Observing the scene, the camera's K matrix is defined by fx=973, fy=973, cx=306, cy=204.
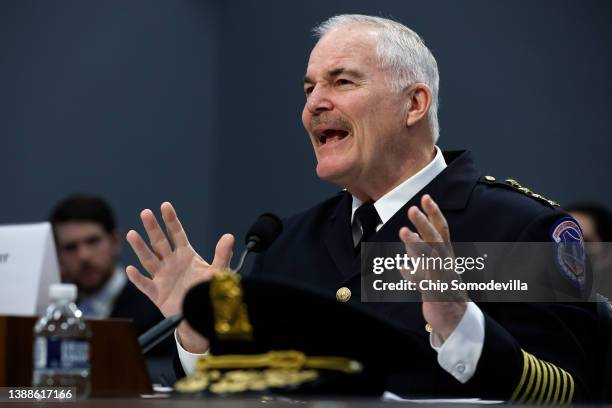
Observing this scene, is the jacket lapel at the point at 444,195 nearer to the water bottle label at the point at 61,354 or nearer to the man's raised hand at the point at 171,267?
the man's raised hand at the point at 171,267

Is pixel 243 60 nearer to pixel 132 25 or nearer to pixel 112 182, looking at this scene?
pixel 132 25

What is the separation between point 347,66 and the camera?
2342 mm

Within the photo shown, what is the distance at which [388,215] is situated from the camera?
2.27 meters

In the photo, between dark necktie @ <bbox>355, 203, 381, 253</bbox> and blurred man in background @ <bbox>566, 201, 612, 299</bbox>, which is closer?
dark necktie @ <bbox>355, 203, 381, 253</bbox>

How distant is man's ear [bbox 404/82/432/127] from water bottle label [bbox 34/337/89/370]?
109cm

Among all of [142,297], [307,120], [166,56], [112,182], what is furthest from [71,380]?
[166,56]

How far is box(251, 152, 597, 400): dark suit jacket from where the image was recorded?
Answer: 5.66 feet

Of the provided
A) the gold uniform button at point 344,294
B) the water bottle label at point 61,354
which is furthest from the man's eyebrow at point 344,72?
the water bottle label at point 61,354

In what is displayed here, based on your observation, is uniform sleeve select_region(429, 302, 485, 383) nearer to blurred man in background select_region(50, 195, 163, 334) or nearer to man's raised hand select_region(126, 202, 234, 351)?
man's raised hand select_region(126, 202, 234, 351)

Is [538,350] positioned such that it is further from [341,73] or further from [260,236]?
[341,73]

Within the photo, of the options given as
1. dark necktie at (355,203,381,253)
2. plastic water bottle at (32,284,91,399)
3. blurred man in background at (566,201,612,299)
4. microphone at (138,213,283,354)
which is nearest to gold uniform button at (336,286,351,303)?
dark necktie at (355,203,381,253)

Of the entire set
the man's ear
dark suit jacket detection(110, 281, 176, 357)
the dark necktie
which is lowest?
dark suit jacket detection(110, 281, 176, 357)

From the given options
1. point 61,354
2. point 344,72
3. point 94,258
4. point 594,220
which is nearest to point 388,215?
point 344,72

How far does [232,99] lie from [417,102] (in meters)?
2.81
